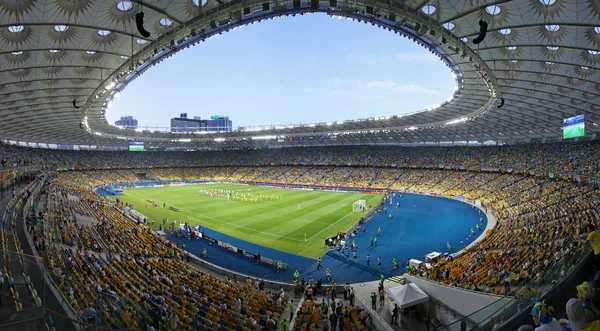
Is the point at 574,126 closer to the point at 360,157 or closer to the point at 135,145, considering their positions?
the point at 360,157

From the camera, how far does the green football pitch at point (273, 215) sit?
94.4ft

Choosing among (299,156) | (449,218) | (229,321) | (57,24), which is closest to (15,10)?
(57,24)

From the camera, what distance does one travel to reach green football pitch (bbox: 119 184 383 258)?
2877 centimetres

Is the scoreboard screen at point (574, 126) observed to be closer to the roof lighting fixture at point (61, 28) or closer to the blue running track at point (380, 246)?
the blue running track at point (380, 246)

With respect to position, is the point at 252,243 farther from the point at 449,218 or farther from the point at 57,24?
the point at 449,218

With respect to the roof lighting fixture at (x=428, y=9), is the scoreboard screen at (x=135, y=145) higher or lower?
lower

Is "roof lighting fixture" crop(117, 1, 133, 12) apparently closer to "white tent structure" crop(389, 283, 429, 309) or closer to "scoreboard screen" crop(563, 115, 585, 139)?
"white tent structure" crop(389, 283, 429, 309)

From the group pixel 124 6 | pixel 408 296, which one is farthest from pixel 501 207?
pixel 124 6

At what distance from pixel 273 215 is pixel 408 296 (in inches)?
988

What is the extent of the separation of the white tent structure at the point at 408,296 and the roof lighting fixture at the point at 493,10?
46.6 feet

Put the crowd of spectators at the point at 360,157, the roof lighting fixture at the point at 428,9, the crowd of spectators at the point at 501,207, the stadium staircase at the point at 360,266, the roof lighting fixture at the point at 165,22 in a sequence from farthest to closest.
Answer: the crowd of spectators at the point at 360,157 < the stadium staircase at the point at 360,266 < the roof lighting fixture at the point at 165,22 < the roof lighting fixture at the point at 428,9 < the crowd of spectators at the point at 501,207

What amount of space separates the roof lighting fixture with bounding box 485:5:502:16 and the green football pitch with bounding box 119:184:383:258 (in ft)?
63.7

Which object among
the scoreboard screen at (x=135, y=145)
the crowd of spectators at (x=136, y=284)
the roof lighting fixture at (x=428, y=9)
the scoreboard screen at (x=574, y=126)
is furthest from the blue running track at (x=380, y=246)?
the scoreboard screen at (x=135, y=145)

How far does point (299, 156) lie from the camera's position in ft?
287
